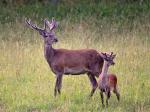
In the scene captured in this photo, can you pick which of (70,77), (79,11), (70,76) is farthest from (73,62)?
(79,11)

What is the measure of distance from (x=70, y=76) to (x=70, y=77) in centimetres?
12

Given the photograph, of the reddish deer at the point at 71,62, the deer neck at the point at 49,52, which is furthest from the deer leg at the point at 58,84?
the deer neck at the point at 49,52

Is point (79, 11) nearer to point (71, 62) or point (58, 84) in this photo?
point (71, 62)

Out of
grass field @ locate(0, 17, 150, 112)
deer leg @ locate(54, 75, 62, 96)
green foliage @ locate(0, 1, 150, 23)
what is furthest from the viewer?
green foliage @ locate(0, 1, 150, 23)

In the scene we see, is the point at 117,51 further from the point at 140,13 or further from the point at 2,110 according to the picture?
the point at 140,13

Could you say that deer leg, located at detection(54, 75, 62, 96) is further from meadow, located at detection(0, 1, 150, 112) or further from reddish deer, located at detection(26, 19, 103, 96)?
meadow, located at detection(0, 1, 150, 112)

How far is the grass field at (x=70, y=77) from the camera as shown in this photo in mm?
9906

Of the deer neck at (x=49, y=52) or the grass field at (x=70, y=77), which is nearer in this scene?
the grass field at (x=70, y=77)

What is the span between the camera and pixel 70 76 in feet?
39.6

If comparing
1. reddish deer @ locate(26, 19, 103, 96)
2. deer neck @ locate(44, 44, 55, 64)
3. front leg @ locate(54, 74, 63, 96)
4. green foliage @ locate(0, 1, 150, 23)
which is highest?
green foliage @ locate(0, 1, 150, 23)

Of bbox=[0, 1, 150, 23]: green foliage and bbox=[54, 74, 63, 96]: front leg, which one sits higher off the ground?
bbox=[0, 1, 150, 23]: green foliage

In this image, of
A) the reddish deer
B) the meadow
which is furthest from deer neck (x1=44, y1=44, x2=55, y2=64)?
the meadow

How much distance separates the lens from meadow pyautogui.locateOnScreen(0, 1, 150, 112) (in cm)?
993

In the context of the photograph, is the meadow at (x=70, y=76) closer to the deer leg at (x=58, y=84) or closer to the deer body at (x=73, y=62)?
the deer leg at (x=58, y=84)
